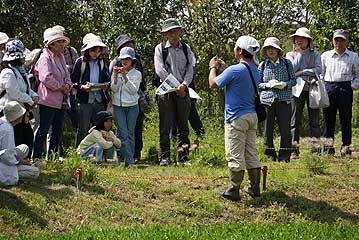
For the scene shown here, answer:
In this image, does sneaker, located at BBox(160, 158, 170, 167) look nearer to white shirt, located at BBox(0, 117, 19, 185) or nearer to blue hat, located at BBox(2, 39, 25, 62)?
blue hat, located at BBox(2, 39, 25, 62)

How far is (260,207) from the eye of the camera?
8.84m

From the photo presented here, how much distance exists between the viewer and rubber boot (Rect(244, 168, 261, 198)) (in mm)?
8789

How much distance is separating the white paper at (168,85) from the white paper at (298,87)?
2215mm

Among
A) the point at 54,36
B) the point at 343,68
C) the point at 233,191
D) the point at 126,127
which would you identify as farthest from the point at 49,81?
the point at 343,68

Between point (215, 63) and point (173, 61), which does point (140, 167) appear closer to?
point (173, 61)

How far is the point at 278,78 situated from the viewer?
10.7 m

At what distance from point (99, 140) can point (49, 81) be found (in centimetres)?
111

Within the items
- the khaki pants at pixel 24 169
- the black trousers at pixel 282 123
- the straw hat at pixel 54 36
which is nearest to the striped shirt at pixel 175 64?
the black trousers at pixel 282 123

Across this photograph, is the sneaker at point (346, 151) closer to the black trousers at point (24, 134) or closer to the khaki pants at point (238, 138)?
the khaki pants at point (238, 138)

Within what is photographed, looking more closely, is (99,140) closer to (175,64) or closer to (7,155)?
(175,64)

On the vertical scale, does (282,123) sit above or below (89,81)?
below

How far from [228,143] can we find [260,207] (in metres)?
0.94

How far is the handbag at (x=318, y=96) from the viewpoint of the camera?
37.1ft

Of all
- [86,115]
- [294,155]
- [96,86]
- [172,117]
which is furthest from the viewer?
[294,155]
